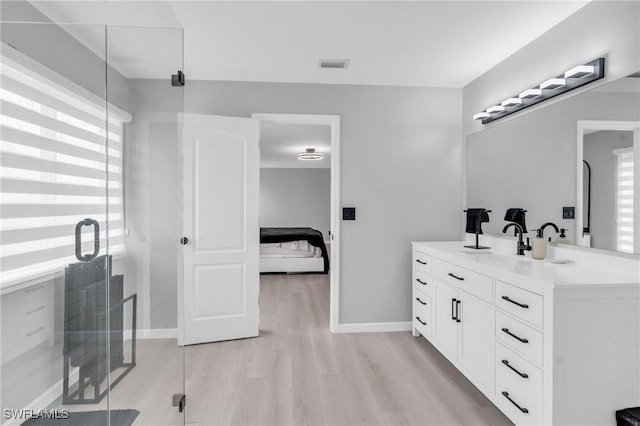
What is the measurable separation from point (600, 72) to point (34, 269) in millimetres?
2956

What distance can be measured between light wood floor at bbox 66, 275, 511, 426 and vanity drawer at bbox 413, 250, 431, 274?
0.68 metres

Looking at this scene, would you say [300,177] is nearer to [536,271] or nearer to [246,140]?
[246,140]

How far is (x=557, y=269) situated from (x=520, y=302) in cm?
39

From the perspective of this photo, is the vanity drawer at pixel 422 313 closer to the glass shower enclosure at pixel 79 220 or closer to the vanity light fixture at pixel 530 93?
the vanity light fixture at pixel 530 93

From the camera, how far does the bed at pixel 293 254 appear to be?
6.46 m

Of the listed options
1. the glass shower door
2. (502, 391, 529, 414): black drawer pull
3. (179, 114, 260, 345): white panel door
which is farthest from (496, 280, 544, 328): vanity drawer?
(179, 114, 260, 345): white panel door

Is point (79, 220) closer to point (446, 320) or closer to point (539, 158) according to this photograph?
point (446, 320)

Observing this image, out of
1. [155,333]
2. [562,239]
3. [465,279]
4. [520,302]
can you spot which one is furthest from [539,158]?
[155,333]

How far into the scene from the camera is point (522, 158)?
2.75 m

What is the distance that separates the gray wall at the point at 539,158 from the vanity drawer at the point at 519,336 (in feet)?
2.58

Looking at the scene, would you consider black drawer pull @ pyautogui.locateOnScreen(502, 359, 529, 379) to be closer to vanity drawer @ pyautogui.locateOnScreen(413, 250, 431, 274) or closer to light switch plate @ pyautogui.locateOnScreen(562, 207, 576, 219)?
light switch plate @ pyautogui.locateOnScreen(562, 207, 576, 219)

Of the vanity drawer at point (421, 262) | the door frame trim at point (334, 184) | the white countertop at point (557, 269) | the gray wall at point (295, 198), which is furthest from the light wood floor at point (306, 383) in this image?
the gray wall at point (295, 198)

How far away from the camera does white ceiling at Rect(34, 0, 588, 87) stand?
2.08m

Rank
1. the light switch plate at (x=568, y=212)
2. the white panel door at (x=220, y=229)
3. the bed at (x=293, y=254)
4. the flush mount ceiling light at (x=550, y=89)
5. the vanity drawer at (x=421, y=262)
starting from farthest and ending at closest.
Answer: the bed at (x=293, y=254) → the white panel door at (x=220, y=229) → the vanity drawer at (x=421, y=262) → the light switch plate at (x=568, y=212) → the flush mount ceiling light at (x=550, y=89)
